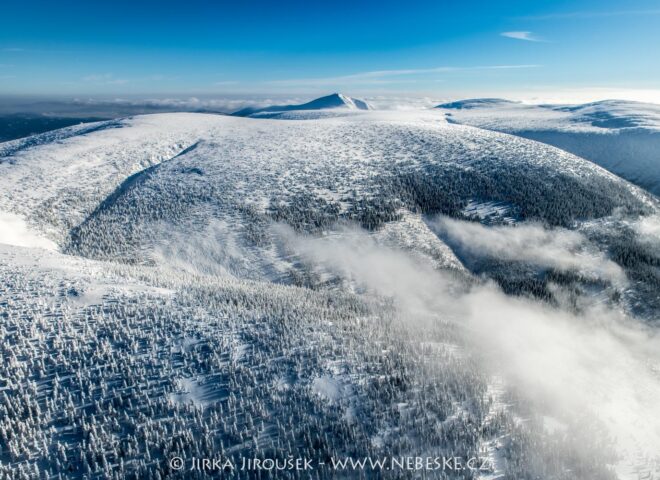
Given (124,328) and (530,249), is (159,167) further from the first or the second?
(530,249)

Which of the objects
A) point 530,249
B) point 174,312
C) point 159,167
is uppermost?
point 159,167

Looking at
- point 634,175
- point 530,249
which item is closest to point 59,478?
point 530,249

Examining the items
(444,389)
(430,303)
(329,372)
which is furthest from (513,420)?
(430,303)

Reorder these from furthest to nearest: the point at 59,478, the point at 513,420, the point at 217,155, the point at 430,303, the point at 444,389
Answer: the point at 217,155, the point at 430,303, the point at 444,389, the point at 513,420, the point at 59,478

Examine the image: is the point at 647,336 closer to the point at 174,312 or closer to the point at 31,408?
the point at 174,312

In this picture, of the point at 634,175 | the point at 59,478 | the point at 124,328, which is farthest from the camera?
the point at 634,175

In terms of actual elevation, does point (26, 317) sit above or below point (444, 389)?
above

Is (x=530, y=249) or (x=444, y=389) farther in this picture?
(x=530, y=249)
